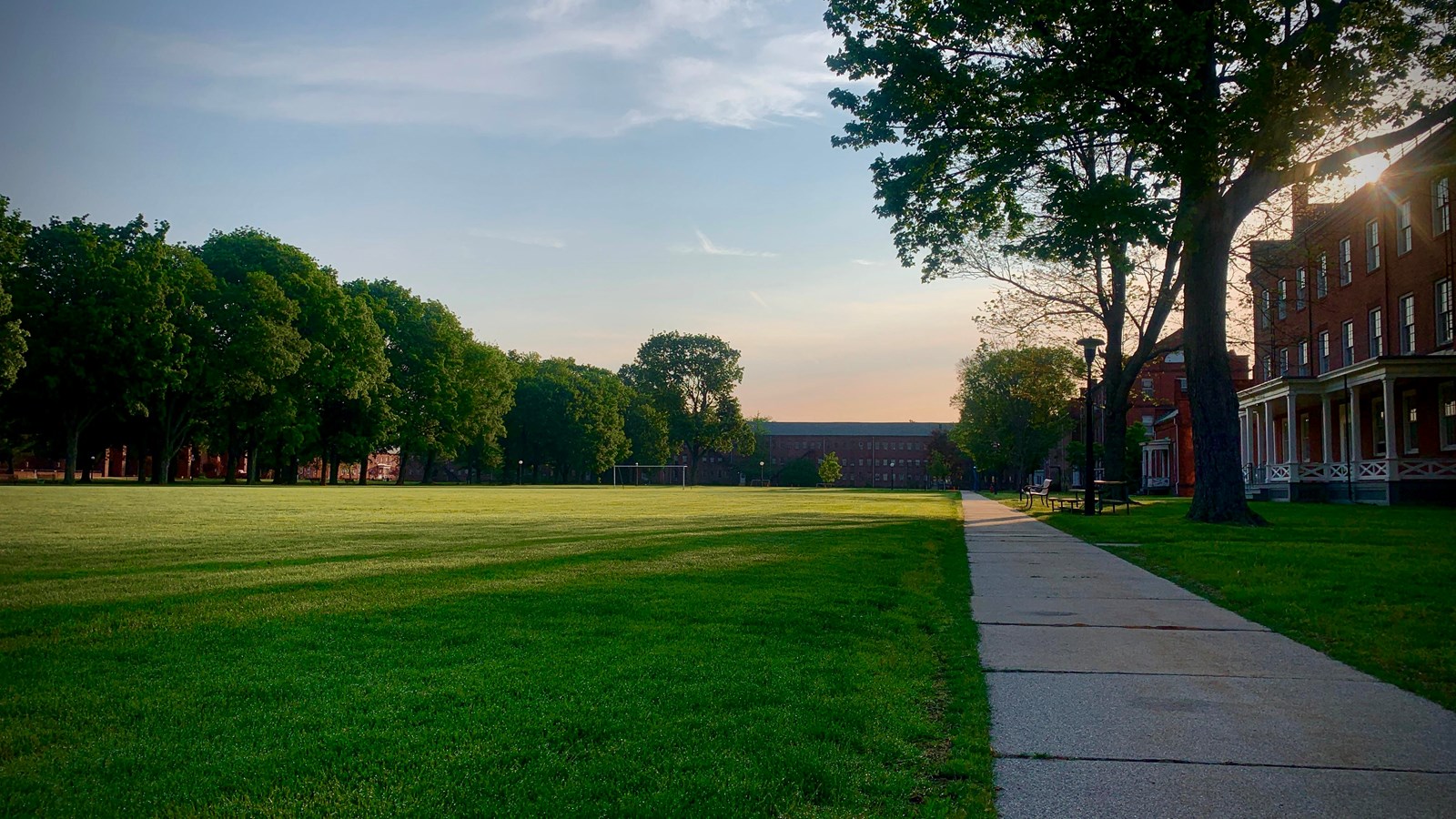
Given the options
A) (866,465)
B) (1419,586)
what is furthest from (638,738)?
(866,465)

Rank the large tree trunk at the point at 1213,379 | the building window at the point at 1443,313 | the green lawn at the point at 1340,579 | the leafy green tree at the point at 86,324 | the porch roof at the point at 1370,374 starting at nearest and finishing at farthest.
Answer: the green lawn at the point at 1340,579 → the large tree trunk at the point at 1213,379 → the porch roof at the point at 1370,374 → the building window at the point at 1443,313 → the leafy green tree at the point at 86,324

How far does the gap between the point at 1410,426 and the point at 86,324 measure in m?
55.6

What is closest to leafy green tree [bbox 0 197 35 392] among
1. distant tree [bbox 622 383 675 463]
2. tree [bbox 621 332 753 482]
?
distant tree [bbox 622 383 675 463]

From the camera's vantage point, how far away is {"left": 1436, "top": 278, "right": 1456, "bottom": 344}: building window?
29.4 m

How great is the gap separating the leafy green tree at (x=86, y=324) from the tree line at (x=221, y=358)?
81mm

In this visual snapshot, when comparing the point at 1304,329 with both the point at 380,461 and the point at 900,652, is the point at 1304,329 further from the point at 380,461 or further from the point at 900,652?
the point at 380,461

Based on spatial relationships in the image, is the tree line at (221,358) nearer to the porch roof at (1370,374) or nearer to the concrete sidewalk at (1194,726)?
the concrete sidewalk at (1194,726)

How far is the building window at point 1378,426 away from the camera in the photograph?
33344mm

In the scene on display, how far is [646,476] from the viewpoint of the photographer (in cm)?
11562

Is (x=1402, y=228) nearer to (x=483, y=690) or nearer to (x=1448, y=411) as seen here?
(x=1448, y=411)

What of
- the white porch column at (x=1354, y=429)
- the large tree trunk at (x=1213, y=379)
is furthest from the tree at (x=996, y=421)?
the large tree trunk at (x=1213, y=379)

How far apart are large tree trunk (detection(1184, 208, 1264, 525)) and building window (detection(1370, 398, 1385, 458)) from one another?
18.5 m

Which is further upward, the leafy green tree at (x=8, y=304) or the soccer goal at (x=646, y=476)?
the leafy green tree at (x=8, y=304)

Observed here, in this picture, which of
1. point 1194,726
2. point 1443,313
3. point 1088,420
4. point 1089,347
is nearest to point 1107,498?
point 1088,420
